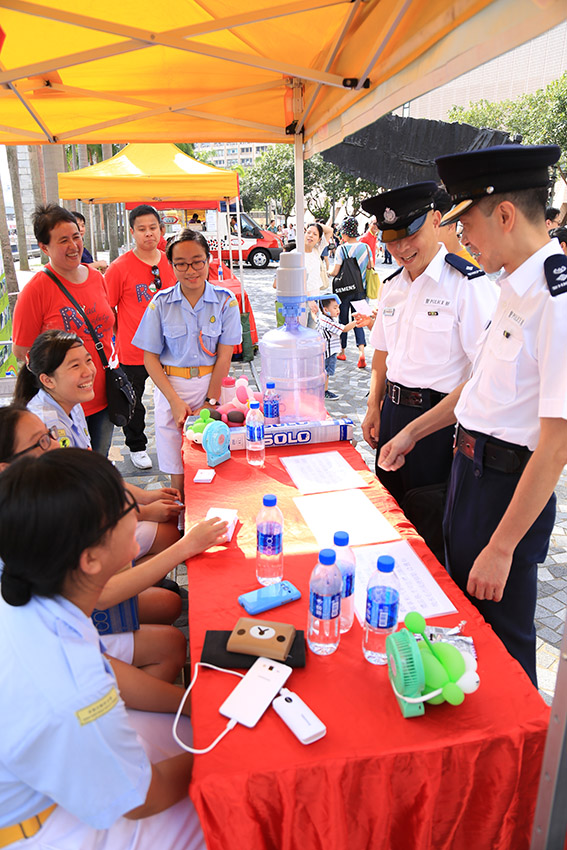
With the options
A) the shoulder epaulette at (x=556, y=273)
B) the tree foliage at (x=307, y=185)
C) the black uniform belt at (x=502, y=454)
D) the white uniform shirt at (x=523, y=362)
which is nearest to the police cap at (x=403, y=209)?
the white uniform shirt at (x=523, y=362)

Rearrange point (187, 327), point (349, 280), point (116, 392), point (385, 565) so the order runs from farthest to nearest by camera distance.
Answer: point (349, 280)
point (116, 392)
point (187, 327)
point (385, 565)

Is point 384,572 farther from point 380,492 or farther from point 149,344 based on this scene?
point 149,344

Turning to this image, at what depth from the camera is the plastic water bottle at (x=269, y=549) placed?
1540mm

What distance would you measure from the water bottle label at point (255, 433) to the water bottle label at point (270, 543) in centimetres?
93

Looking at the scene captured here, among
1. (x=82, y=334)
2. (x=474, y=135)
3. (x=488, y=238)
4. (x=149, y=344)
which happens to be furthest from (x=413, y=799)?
(x=474, y=135)

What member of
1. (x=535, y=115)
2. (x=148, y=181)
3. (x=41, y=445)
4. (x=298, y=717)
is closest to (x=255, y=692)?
(x=298, y=717)

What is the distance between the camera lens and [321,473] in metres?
2.29

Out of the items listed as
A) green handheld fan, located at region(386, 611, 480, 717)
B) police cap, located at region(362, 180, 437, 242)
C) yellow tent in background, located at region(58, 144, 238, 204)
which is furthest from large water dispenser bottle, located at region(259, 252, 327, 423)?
yellow tent in background, located at region(58, 144, 238, 204)

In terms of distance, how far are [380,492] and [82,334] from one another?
7.16 feet

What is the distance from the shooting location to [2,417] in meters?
1.73

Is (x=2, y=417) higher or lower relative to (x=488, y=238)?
lower

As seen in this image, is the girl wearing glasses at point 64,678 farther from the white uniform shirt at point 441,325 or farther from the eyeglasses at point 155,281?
the eyeglasses at point 155,281

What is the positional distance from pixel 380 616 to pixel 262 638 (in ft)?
0.95

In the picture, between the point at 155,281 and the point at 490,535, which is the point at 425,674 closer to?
the point at 490,535
